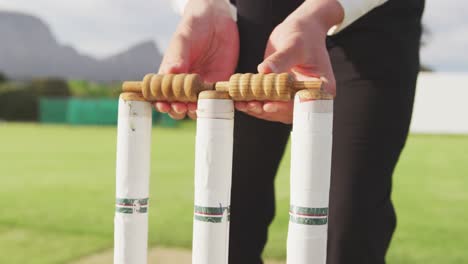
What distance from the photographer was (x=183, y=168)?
7.98m

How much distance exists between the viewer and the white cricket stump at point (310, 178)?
3.79 feet

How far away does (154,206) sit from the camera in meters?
5.05

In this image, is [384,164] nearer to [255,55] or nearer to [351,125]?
[351,125]

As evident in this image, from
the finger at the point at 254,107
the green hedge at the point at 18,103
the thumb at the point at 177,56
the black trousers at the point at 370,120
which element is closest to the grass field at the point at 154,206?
the black trousers at the point at 370,120

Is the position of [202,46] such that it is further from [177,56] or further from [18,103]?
[18,103]

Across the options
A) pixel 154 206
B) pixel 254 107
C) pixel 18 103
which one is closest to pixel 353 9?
pixel 254 107

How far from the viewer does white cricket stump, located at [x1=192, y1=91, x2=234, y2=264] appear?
4.05ft

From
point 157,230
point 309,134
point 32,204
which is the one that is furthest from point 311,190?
point 32,204

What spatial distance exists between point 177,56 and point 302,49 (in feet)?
1.09

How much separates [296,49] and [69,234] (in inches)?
117

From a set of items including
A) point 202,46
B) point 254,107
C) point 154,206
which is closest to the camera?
point 254,107

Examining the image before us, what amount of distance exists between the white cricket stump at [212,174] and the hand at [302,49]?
0.24 ft

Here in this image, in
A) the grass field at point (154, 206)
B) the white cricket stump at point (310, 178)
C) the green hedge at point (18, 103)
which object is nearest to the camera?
the white cricket stump at point (310, 178)

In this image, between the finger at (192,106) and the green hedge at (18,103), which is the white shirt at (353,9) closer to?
the finger at (192,106)
